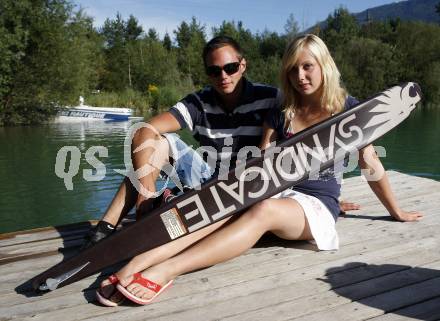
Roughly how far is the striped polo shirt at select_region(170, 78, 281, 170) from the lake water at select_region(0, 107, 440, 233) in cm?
396

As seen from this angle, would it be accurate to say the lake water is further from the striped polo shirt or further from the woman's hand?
the woman's hand

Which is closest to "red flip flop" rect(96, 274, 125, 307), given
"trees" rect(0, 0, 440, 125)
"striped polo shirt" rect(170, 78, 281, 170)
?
"striped polo shirt" rect(170, 78, 281, 170)

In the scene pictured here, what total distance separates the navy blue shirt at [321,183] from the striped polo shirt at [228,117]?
5.5 inches

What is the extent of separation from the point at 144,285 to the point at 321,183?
1187 mm

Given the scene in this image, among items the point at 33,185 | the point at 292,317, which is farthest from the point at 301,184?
the point at 33,185

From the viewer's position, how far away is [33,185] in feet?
28.8

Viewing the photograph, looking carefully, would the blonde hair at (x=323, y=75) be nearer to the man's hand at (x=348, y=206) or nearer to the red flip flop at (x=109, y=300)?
the man's hand at (x=348, y=206)

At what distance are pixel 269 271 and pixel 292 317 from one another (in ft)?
1.57

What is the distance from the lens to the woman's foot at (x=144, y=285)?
6.74 feet

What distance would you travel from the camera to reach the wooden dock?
2012 mm

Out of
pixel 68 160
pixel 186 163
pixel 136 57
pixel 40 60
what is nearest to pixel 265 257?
pixel 186 163

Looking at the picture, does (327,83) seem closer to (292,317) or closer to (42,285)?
(292,317)

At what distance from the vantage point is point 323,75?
2.63 m

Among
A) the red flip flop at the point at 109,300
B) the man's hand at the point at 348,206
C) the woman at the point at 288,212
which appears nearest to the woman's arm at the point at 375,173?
the woman at the point at 288,212
